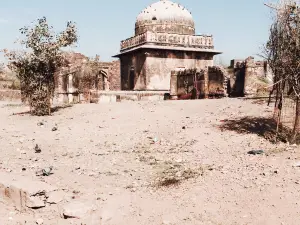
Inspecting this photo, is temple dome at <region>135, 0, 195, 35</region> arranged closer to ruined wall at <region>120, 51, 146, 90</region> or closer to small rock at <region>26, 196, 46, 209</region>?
ruined wall at <region>120, 51, 146, 90</region>

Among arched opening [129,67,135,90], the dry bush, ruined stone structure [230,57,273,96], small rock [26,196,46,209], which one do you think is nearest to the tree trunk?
the dry bush

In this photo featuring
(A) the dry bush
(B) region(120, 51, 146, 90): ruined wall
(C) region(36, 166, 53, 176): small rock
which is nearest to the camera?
(A) the dry bush

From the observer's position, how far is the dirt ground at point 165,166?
194 inches

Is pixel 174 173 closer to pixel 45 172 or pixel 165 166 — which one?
pixel 165 166

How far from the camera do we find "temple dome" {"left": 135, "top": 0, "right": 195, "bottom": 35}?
2519cm

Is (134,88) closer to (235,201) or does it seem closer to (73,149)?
(73,149)

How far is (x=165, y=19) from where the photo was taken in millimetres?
25312

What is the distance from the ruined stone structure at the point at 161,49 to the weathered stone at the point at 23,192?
1793 cm

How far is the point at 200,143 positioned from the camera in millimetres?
8523

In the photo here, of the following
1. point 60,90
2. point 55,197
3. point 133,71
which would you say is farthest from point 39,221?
point 133,71

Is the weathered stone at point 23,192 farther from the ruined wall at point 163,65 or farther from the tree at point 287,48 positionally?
the ruined wall at point 163,65

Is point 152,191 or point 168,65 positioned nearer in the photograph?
point 152,191

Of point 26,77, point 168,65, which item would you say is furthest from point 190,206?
point 168,65

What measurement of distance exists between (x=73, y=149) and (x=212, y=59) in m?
19.0
